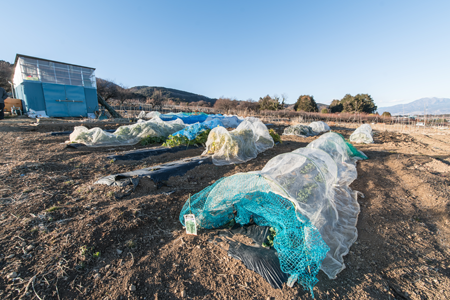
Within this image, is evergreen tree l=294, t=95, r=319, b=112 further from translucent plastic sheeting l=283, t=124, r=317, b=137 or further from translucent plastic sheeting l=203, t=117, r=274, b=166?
translucent plastic sheeting l=203, t=117, r=274, b=166

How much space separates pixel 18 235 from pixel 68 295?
3.88ft

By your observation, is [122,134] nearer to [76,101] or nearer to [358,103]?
[76,101]

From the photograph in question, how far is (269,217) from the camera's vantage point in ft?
7.41

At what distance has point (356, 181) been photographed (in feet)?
14.8

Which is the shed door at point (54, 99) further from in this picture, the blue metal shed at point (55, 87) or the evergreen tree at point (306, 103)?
the evergreen tree at point (306, 103)

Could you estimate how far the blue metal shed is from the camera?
14.5m

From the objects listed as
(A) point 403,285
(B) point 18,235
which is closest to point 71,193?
(B) point 18,235

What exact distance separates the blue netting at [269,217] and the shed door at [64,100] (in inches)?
741

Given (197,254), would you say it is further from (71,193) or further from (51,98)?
(51,98)

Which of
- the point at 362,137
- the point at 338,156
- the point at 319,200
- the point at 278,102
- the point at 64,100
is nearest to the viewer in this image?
the point at 319,200

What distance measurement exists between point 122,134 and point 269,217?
7483mm

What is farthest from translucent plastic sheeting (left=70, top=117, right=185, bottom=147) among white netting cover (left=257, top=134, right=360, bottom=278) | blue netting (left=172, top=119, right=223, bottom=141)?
white netting cover (left=257, top=134, right=360, bottom=278)

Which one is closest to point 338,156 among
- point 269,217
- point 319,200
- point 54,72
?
point 319,200

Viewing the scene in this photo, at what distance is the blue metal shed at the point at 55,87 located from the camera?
1454cm
